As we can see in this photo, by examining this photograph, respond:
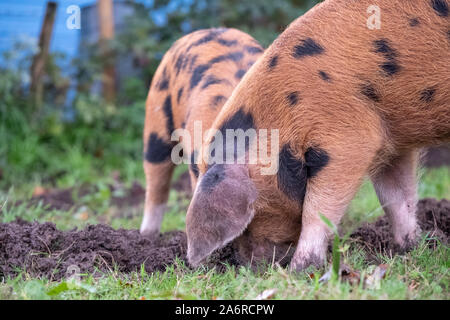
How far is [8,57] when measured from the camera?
8.62 metres

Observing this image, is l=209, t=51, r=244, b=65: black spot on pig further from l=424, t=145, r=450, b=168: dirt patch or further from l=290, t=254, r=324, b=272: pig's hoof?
l=424, t=145, r=450, b=168: dirt patch

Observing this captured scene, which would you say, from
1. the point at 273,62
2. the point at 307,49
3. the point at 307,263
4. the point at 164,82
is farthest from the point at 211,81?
the point at 307,263

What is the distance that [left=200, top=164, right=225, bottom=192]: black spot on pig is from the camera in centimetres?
331

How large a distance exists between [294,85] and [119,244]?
157 centimetres

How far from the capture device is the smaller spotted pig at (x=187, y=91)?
4445mm

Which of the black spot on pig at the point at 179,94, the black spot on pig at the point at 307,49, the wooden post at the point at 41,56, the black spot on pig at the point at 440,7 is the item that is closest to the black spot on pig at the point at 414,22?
the black spot on pig at the point at 440,7

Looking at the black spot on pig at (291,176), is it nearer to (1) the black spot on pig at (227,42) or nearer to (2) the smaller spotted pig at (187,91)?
(2) the smaller spotted pig at (187,91)

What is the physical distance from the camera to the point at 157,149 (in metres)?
5.16

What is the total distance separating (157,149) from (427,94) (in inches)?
101

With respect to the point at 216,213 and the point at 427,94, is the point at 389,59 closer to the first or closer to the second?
the point at 427,94

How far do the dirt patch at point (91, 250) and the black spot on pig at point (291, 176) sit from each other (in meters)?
0.62

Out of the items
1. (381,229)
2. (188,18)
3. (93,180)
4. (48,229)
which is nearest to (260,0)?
(188,18)

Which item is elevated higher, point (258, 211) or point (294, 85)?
point (294, 85)
